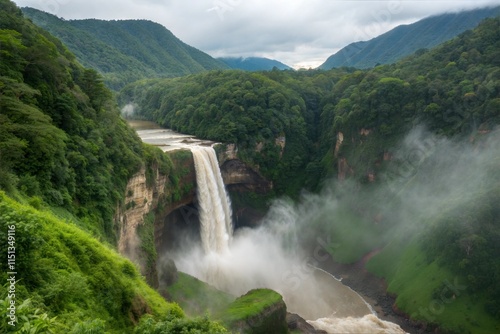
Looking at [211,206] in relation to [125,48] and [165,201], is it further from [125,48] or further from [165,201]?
[125,48]

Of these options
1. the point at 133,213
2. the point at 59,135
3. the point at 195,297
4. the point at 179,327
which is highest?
the point at 59,135

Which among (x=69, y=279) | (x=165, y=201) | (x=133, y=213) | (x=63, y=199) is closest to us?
(x=69, y=279)

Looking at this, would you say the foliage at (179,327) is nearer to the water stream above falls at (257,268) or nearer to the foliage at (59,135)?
the foliage at (59,135)

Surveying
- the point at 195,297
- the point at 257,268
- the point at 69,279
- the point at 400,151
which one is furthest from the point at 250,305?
the point at 400,151

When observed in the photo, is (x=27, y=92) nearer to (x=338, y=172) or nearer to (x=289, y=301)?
(x=289, y=301)

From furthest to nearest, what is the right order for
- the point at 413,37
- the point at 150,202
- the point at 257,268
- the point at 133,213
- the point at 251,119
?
1. the point at 413,37
2. the point at 251,119
3. the point at 257,268
4. the point at 150,202
5. the point at 133,213

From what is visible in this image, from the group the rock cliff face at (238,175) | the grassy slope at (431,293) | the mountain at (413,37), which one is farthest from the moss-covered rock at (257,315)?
the mountain at (413,37)
